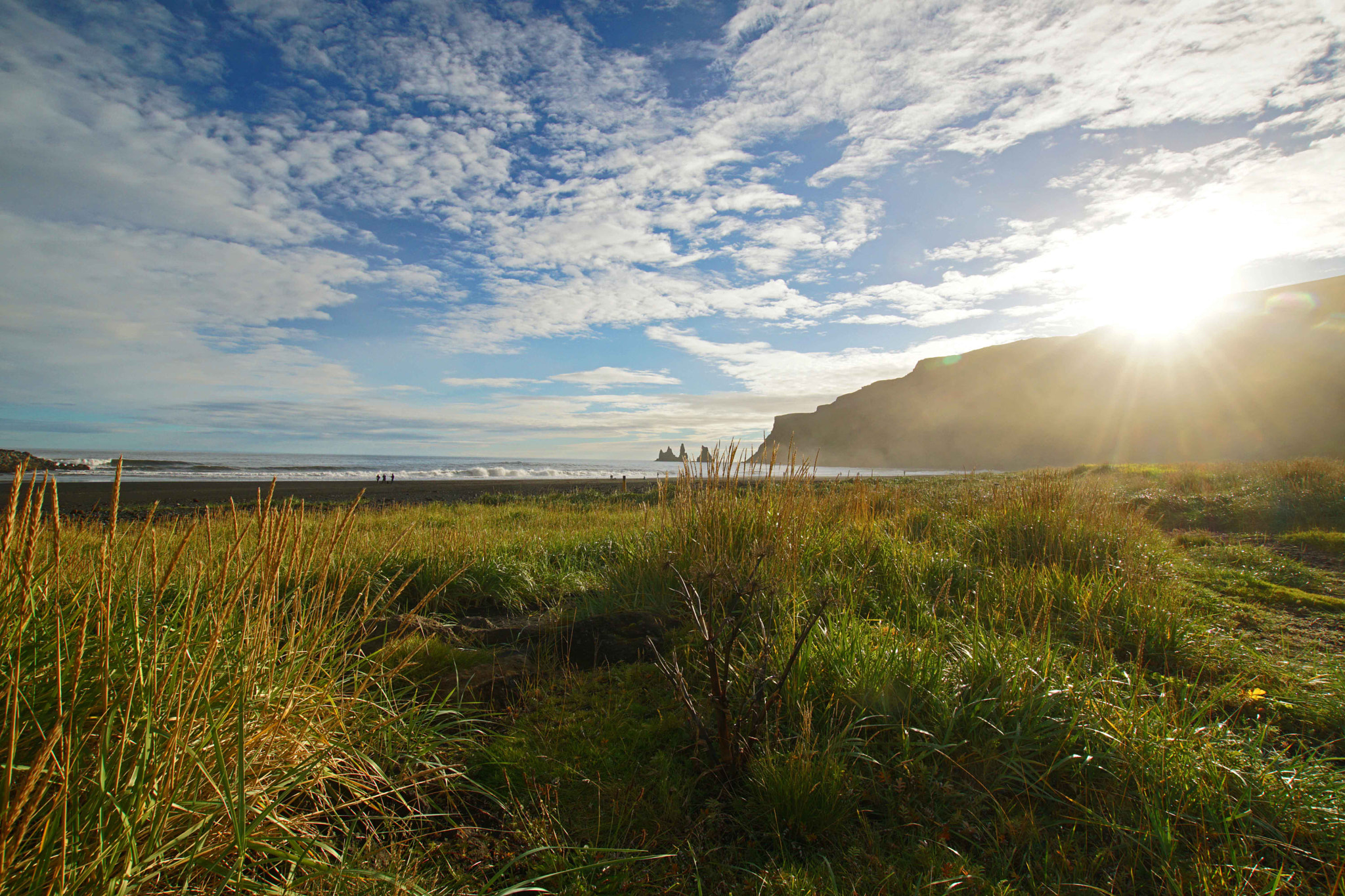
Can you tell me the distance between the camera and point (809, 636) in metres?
3.04

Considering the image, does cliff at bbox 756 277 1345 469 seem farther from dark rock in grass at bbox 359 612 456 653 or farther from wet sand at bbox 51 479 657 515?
dark rock in grass at bbox 359 612 456 653

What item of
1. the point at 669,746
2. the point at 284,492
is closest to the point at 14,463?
the point at 284,492

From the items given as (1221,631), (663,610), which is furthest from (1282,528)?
(663,610)

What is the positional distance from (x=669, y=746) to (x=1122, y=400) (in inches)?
3152

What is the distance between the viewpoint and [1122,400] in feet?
212

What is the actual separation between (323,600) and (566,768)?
1.20m

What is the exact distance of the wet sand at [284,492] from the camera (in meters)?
16.0

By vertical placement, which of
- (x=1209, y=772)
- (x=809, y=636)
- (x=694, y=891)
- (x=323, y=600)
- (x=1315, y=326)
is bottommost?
(x=694, y=891)

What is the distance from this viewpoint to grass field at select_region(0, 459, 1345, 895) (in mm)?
1442

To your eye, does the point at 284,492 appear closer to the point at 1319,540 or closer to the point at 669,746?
the point at 669,746

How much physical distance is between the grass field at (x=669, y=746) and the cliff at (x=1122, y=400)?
2987cm

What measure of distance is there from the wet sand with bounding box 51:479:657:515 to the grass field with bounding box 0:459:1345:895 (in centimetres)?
1407

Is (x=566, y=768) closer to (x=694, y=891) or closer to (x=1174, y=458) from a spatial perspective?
(x=694, y=891)

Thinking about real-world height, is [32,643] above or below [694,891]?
above
